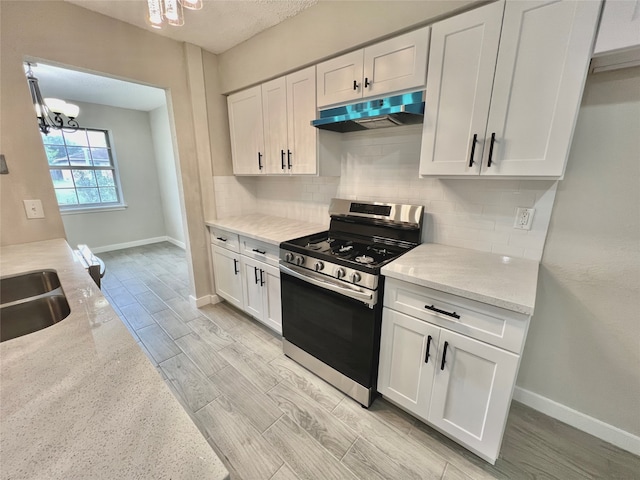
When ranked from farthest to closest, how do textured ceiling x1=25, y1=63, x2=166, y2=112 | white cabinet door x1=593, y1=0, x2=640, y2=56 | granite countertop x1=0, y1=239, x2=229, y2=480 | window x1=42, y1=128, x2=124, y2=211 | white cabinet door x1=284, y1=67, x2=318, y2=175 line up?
1. window x1=42, y1=128, x2=124, y2=211
2. textured ceiling x1=25, y1=63, x2=166, y2=112
3. white cabinet door x1=284, y1=67, x2=318, y2=175
4. white cabinet door x1=593, y1=0, x2=640, y2=56
5. granite countertop x1=0, y1=239, x2=229, y2=480

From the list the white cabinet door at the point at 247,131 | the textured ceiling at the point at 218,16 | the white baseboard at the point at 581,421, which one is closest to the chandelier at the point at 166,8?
the textured ceiling at the point at 218,16

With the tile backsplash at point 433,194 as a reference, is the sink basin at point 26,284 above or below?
below

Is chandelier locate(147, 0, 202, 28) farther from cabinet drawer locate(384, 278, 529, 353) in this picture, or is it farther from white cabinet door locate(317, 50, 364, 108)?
cabinet drawer locate(384, 278, 529, 353)

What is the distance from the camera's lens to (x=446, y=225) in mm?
1842

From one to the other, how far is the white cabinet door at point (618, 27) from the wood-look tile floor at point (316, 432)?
6.49ft

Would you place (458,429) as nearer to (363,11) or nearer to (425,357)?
(425,357)

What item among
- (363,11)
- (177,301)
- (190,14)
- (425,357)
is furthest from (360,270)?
(177,301)

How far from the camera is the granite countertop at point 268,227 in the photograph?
84.7 inches

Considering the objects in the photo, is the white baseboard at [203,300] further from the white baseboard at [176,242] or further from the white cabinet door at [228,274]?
the white baseboard at [176,242]

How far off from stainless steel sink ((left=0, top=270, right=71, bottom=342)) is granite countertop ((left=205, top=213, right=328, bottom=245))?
1204 millimetres

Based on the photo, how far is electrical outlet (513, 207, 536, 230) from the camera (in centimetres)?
154

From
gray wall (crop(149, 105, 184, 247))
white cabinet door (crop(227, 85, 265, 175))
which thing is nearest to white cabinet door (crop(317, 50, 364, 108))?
white cabinet door (crop(227, 85, 265, 175))

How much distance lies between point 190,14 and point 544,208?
2.74 meters

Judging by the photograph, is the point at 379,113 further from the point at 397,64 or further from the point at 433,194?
the point at 433,194
